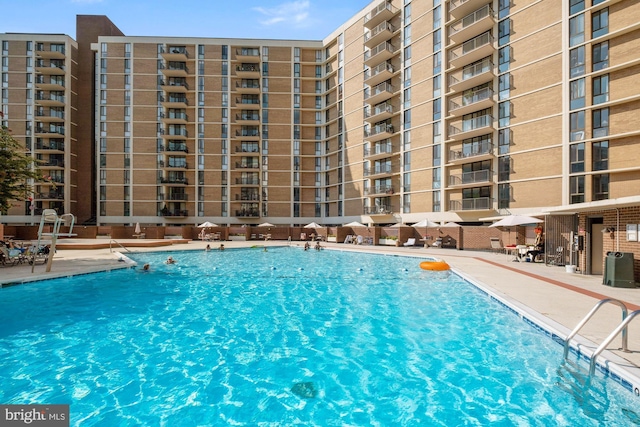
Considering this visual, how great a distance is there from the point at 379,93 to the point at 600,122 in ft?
70.8

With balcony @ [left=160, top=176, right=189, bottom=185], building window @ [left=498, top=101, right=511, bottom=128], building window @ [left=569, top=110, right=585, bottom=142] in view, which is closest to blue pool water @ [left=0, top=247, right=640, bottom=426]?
building window @ [left=569, top=110, right=585, bottom=142]

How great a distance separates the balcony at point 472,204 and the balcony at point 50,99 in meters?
55.6

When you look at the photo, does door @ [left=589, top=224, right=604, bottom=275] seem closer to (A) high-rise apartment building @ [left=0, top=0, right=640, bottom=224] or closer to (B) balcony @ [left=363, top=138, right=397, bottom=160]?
(A) high-rise apartment building @ [left=0, top=0, right=640, bottom=224]

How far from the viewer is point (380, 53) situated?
39.2 m

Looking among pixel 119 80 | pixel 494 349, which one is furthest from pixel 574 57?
pixel 119 80

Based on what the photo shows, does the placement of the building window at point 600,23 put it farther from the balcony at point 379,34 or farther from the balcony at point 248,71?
the balcony at point 248,71

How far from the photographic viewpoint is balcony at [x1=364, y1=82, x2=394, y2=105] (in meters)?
39.2

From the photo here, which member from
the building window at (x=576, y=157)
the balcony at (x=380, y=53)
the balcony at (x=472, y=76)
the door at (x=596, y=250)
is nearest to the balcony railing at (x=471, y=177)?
the building window at (x=576, y=157)

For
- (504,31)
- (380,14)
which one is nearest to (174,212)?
(380,14)

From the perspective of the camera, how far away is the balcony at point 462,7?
31119mm

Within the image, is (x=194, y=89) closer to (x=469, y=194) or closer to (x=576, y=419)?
(x=469, y=194)

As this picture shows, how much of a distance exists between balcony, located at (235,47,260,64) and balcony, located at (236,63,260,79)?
0.67 m

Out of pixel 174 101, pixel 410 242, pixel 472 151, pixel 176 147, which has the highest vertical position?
pixel 174 101
